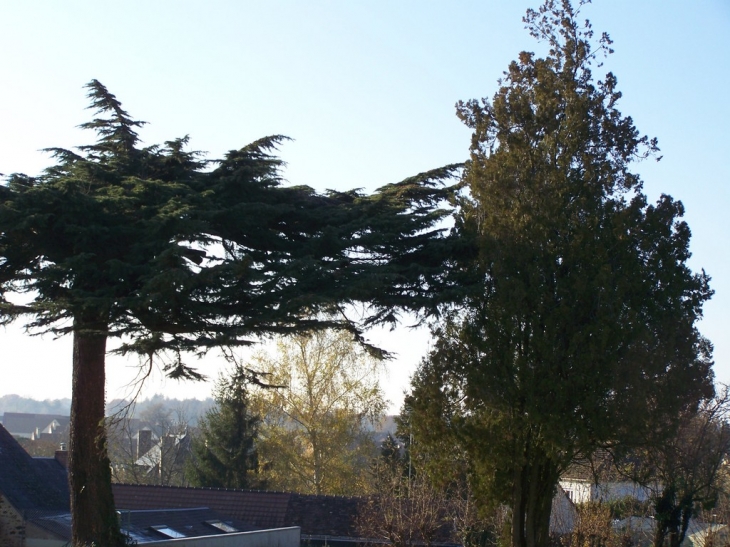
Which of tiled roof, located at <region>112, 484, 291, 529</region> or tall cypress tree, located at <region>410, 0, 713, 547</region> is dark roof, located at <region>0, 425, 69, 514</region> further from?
tall cypress tree, located at <region>410, 0, 713, 547</region>

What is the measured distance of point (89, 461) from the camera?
48.9 feet

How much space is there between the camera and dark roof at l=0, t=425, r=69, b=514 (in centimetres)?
2581

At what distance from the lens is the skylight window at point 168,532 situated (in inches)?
857

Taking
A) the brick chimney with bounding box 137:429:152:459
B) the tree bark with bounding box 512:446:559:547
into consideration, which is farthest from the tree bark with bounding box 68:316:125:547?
the brick chimney with bounding box 137:429:152:459

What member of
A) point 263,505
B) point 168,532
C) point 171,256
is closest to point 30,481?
point 168,532

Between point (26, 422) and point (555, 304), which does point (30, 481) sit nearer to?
point (555, 304)

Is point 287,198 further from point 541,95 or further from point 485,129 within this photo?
point 541,95

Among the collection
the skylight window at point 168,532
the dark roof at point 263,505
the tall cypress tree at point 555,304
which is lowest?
the dark roof at point 263,505

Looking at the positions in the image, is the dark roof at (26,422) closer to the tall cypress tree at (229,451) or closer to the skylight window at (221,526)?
the tall cypress tree at (229,451)

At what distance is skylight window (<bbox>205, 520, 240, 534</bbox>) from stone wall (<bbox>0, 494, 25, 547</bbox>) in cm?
544

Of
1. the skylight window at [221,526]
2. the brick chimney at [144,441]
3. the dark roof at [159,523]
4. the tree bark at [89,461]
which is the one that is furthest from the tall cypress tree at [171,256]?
→ the brick chimney at [144,441]

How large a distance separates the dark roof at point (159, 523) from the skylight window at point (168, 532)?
4 cm

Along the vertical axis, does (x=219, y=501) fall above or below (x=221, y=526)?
above

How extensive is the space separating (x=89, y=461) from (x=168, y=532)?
8.12 metres
